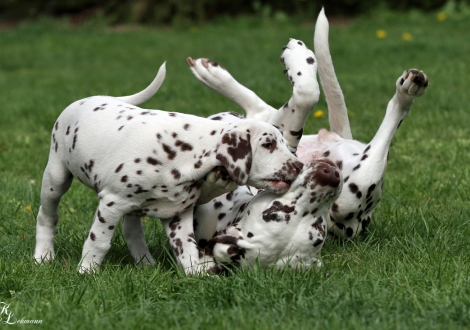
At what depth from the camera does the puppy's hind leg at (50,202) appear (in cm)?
439

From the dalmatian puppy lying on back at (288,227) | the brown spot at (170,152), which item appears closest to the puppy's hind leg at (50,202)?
the brown spot at (170,152)

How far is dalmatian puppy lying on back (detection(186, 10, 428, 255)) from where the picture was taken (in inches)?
173

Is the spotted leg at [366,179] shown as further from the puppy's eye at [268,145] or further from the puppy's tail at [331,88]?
the puppy's eye at [268,145]

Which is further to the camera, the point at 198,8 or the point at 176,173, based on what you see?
the point at 198,8

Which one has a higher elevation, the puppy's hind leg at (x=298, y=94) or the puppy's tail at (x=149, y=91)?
the puppy's hind leg at (x=298, y=94)

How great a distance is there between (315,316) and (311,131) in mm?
4415

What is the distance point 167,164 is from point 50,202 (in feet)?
3.15

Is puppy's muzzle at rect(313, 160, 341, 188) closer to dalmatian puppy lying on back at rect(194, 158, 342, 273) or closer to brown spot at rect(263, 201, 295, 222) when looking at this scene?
dalmatian puppy lying on back at rect(194, 158, 342, 273)

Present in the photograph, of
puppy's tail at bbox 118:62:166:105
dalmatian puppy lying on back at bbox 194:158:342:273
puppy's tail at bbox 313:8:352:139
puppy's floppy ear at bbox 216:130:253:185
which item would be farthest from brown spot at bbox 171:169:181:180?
puppy's tail at bbox 313:8:352:139

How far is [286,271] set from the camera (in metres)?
3.81

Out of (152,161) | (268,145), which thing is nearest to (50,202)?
(152,161)

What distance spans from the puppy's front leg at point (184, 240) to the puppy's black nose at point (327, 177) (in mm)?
721

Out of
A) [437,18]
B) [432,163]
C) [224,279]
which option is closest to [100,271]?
[224,279]

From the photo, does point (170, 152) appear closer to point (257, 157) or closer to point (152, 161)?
point (152, 161)
